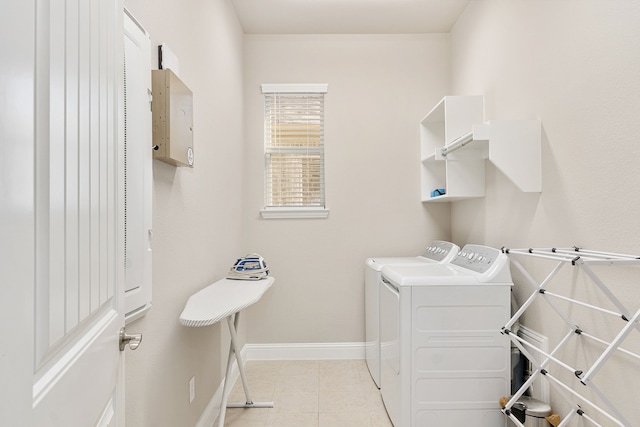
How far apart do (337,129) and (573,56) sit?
1.94m

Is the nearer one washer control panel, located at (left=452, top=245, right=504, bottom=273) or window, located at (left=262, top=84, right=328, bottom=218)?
washer control panel, located at (left=452, top=245, right=504, bottom=273)

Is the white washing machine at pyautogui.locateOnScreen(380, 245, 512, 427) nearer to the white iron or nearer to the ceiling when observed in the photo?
the white iron

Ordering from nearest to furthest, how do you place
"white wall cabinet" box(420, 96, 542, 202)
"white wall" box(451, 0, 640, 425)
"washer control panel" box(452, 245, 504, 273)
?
"white wall" box(451, 0, 640, 425) → "white wall cabinet" box(420, 96, 542, 202) → "washer control panel" box(452, 245, 504, 273)

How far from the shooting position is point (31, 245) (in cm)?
44

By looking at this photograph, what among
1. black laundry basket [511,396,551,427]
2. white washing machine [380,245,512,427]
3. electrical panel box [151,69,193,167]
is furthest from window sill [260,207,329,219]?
black laundry basket [511,396,551,427]

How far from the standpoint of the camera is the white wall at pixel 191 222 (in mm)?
1507

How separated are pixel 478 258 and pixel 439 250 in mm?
615

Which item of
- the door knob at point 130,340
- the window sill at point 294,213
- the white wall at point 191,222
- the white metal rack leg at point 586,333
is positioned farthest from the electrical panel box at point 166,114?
the window sill at point 294,213

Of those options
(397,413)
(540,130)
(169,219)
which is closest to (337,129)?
(540,130)

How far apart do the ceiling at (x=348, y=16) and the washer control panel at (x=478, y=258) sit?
1.93 meters

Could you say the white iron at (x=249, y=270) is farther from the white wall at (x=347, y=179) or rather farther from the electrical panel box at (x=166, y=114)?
the electrical panel box at (x=166, y=114)

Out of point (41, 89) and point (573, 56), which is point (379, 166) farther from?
point (41, 89)

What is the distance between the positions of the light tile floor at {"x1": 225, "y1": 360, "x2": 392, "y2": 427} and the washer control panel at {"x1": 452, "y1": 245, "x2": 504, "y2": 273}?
1.08 m

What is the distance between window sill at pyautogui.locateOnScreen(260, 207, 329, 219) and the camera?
3352 millimetres
